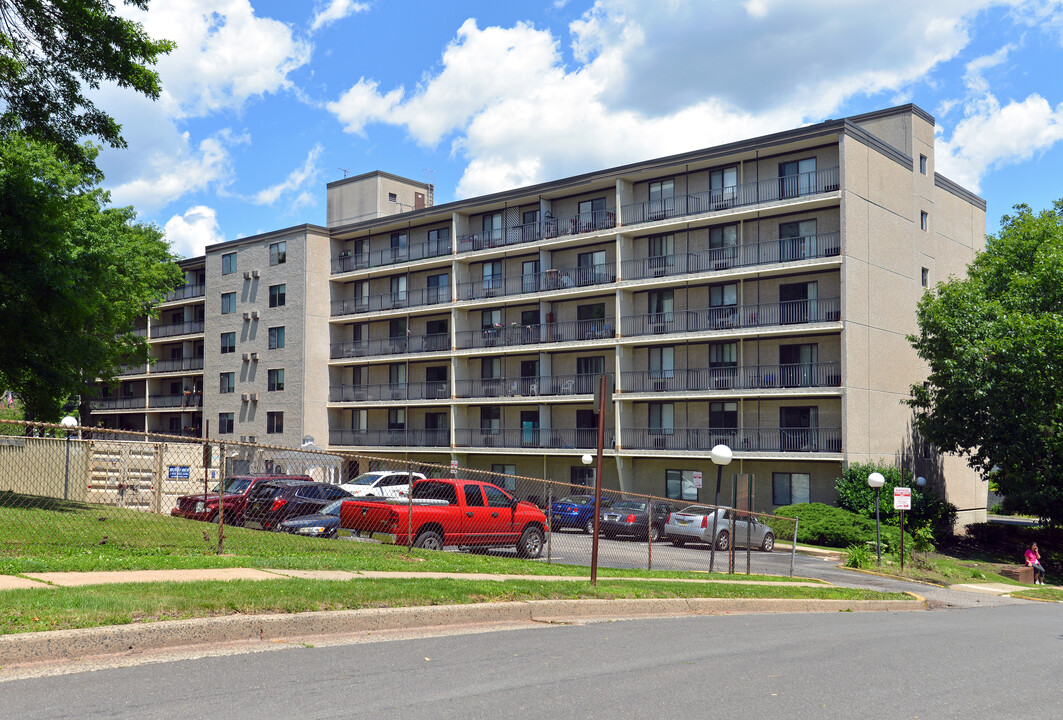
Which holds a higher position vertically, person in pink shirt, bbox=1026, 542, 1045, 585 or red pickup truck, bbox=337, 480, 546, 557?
red pickup truck, bbox=337, 480, 546, 557

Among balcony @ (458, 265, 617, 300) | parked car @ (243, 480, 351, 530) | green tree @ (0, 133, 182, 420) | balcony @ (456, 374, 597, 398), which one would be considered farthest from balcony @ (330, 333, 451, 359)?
parked car @ (243, 480, 351, 530)

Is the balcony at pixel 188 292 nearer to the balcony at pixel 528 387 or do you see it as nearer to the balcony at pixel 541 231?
the balcony at pixel 541 231

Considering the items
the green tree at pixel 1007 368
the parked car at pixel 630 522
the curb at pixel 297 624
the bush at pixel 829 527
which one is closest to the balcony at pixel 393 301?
the parked car at pixel 630 522

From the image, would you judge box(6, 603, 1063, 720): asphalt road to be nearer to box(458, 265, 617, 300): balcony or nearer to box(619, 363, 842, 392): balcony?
box(619, 363, 842, 392): balcony

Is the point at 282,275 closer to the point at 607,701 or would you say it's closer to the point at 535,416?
the point at 535,416

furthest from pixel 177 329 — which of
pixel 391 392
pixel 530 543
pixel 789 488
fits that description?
pixel 530 543

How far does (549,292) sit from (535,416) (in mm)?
6495

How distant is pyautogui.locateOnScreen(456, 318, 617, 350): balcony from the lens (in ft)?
151

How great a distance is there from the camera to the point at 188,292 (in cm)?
6619

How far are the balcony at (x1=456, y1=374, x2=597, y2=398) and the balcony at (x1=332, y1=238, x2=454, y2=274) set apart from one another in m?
7.70

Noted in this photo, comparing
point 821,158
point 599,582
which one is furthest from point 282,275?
point 599,582

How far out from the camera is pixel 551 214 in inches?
1919

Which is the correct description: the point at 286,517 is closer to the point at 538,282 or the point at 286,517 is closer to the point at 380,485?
the point at 380,485

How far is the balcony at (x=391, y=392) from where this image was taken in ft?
171
